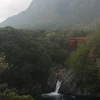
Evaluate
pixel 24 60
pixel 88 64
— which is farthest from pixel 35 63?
pixel 88 64

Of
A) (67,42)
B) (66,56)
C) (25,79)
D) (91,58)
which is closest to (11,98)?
(25,79)

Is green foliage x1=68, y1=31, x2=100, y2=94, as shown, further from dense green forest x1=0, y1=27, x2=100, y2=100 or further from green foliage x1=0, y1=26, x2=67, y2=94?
green foliage x1=0, y1=26, x2=67, y2=94

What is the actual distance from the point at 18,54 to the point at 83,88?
19.0 m

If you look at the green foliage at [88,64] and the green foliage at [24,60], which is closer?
the green foliage at [24,60]

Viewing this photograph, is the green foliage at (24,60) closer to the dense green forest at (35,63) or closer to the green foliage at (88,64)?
the dense green forest at (35,63)

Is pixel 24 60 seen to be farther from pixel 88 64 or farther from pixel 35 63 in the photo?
pixel 88 64

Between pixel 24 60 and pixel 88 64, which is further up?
pixel 88 64

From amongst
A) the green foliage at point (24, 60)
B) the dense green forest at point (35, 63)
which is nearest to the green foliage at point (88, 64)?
the dense green forest at point (35, 63)

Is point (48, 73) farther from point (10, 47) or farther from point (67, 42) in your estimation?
point (67, 42)

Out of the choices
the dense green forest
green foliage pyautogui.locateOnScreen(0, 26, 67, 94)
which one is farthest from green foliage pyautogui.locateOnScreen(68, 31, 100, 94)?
green foliage pyautogui.locateOnScreen(0, 26, 67, 94)

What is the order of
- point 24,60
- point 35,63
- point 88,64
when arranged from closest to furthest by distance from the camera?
point 24,60, point 88,64, point 35,63

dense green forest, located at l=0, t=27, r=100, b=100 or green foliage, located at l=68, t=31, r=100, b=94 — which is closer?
dense green forest, located at l=0, t=27, r=100, b=100

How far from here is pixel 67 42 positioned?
109m

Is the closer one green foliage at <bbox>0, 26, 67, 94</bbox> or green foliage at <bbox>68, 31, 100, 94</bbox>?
green foliage at <bbox>0, 26, 67, 94</bbox>
